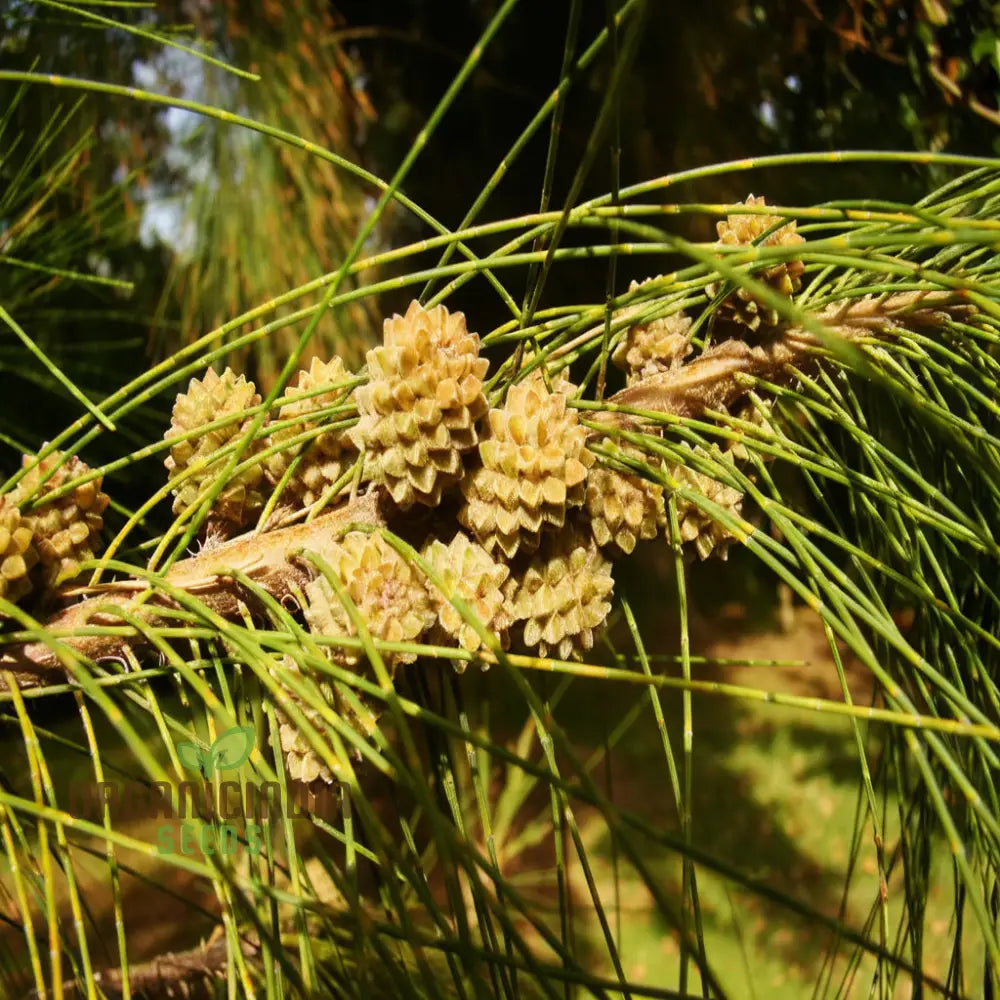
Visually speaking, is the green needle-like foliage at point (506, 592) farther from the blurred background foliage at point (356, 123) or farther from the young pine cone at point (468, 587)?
the blurred background foliage at point (356, 123)

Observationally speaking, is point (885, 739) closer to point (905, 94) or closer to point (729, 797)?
point (905, 94)

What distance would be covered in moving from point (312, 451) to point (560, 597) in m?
0.10

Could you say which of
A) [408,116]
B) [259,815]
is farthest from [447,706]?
[408,116]

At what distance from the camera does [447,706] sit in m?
0.31

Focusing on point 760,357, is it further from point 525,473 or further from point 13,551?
point 13,551

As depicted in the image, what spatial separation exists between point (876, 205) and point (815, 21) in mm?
790

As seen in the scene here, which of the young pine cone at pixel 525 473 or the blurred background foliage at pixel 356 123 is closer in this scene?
the young pine cone at pixel 525 473

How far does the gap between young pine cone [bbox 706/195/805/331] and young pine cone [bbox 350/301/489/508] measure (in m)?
0.10

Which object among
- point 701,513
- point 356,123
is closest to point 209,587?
point 701,513

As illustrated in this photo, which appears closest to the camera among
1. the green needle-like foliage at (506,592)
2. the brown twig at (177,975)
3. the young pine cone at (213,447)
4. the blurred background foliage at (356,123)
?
the green needle-like foliage at (506,592)

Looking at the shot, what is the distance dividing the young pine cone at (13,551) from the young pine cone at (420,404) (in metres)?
0.11

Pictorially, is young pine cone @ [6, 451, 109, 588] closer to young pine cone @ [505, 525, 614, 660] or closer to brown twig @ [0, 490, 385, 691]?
brown twig @ [0, 490, 385, 691]

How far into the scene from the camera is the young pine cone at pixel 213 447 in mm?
286

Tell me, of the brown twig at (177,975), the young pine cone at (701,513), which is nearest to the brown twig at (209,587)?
the young pine cone at (701,513)
